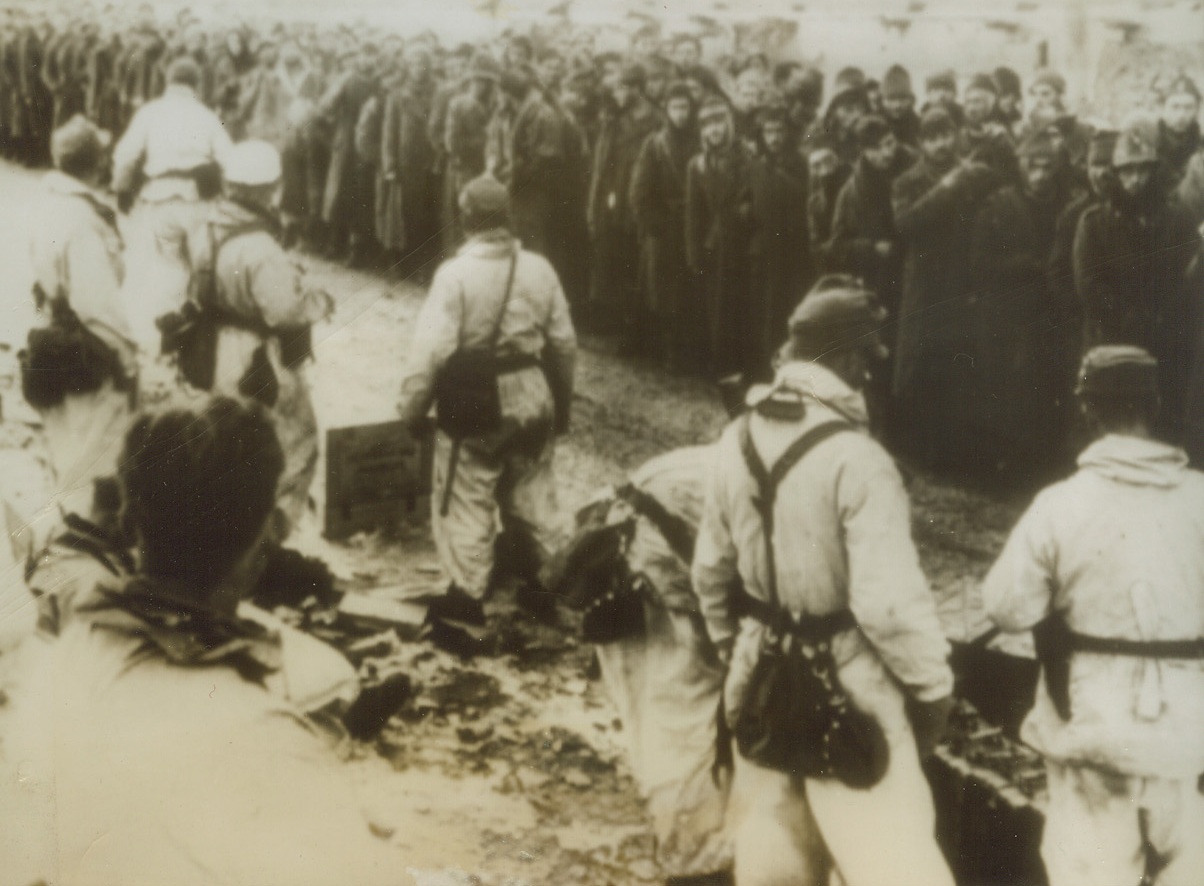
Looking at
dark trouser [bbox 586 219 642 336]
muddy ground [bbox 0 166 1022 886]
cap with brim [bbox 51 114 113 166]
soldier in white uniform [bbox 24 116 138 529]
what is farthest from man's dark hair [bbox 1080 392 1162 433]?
cap with brim [bbox 51 114 113 166]

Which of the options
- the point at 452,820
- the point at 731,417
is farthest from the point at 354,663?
Result: the point at 731,417

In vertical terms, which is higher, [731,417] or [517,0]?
[517,0]

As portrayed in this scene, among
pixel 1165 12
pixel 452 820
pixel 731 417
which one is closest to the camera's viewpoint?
pixel 1165 12

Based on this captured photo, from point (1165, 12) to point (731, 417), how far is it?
1.72m

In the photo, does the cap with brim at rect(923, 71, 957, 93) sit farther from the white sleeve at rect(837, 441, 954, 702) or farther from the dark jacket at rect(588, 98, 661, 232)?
the white sleeve at rect(837, 441, 954, 702)

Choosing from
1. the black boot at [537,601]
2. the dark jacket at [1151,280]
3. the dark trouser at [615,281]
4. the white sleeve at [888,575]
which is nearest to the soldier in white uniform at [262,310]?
the black boot at [537,601]

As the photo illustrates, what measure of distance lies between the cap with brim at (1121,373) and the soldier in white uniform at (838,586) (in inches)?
24.9

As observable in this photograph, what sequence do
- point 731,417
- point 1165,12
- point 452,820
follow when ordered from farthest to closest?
1. point 452,820
2. point 731,417
3. point 1165,12

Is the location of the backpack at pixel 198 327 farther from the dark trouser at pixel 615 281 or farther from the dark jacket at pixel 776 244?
the dark jacket at pixel 776 244

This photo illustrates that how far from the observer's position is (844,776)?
3436mm

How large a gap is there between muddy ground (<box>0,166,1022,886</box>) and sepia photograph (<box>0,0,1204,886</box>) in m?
0.01

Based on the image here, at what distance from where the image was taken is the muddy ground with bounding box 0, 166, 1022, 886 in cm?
362

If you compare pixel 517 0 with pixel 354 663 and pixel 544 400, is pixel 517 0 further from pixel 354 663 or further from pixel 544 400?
pixel 354 663

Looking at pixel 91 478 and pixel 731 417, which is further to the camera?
pixel 91 478
